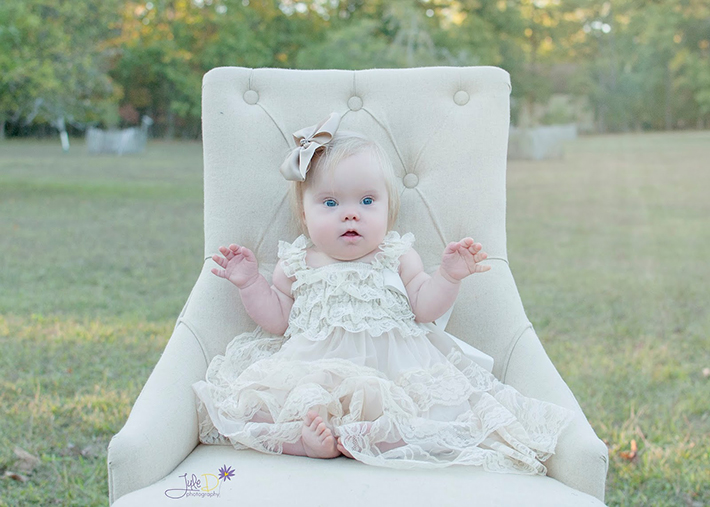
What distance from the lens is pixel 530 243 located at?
6480 mm

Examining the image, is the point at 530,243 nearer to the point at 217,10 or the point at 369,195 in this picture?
the point at 369,195

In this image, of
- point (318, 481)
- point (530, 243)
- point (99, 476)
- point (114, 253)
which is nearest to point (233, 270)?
point (318, 481)

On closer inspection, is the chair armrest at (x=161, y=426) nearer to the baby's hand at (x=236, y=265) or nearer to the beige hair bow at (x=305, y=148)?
the baby's hand at (x=236, y=265)

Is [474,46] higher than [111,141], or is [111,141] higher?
[474,46]

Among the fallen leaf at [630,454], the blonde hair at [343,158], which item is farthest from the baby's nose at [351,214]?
the fallen leaf at [630,454]

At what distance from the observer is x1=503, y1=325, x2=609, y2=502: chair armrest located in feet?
5.07

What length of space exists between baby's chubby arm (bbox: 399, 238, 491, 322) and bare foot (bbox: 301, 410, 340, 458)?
0.45 m

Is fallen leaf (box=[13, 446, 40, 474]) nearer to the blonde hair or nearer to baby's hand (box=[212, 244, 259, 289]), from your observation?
baby's hand (box=[212, 244, 259, 289])

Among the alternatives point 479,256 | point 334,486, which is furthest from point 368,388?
point 479,256

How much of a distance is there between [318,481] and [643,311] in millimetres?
3422

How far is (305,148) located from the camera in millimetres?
1917

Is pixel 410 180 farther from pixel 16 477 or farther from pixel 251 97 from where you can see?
pixel 16 477

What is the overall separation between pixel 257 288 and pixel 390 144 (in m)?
0.62

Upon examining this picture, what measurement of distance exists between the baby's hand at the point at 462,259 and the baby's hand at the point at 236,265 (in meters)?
0.51
